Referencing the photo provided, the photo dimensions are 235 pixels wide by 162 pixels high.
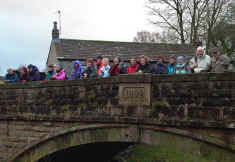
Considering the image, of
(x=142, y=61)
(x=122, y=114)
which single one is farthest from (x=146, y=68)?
(x=122, y=114)

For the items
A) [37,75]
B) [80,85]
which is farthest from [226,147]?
[37,75]

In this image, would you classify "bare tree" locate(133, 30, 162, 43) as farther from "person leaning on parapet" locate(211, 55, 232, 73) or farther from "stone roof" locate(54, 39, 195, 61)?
"person leaning on parapet" locate(211, 55, 232, 73)

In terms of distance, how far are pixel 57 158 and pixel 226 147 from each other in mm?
6377

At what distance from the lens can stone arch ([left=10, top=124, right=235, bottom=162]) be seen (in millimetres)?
4917

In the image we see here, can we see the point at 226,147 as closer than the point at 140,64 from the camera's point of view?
Yes

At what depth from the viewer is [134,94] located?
5.66m

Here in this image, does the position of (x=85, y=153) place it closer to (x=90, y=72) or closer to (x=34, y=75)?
(x=34, y=75)

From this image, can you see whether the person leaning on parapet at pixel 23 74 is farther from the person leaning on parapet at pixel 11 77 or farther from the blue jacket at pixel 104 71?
the blue jacket at pixel 104 71

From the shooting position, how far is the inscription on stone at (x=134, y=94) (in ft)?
18.0

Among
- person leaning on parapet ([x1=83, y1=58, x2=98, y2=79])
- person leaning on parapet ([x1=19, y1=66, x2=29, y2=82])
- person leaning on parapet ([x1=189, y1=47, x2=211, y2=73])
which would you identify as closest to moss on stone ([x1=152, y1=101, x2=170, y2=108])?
person leaning on parapet ([x1=189, y1=47, x2=211, y2=73])

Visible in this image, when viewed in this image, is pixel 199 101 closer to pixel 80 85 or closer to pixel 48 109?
pixel 80 85

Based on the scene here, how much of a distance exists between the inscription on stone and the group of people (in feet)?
1.75

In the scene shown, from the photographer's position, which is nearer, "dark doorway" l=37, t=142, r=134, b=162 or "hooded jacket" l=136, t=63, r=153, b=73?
"hooded jacket" l=136, t=63, r=153, b=73

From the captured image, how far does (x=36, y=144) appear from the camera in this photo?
7.19 metres
